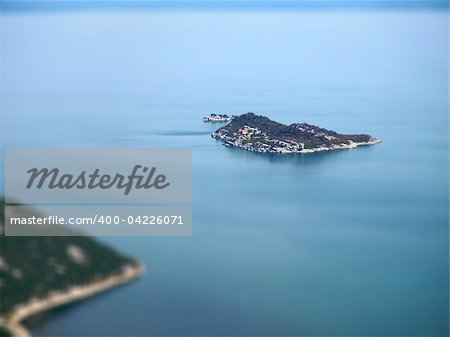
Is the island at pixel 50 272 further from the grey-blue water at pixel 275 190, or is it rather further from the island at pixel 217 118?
the island at pixel 217 118

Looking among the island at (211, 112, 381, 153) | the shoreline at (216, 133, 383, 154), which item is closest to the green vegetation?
the shoreline at (216, 133, 383, 154)

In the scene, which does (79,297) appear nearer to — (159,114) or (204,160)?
(204,160)

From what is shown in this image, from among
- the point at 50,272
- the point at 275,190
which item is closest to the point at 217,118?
the point at 275,190

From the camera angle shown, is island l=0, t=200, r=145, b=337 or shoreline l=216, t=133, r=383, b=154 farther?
shoreline l=216, t=133, r=383, b=154

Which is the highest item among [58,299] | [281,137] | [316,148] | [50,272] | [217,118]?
[217,118]

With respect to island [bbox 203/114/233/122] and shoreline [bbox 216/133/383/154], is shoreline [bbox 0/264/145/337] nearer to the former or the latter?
shoreline [bbox 216/133/383/154]

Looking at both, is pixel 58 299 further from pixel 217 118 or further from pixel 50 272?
pixel 217 118
